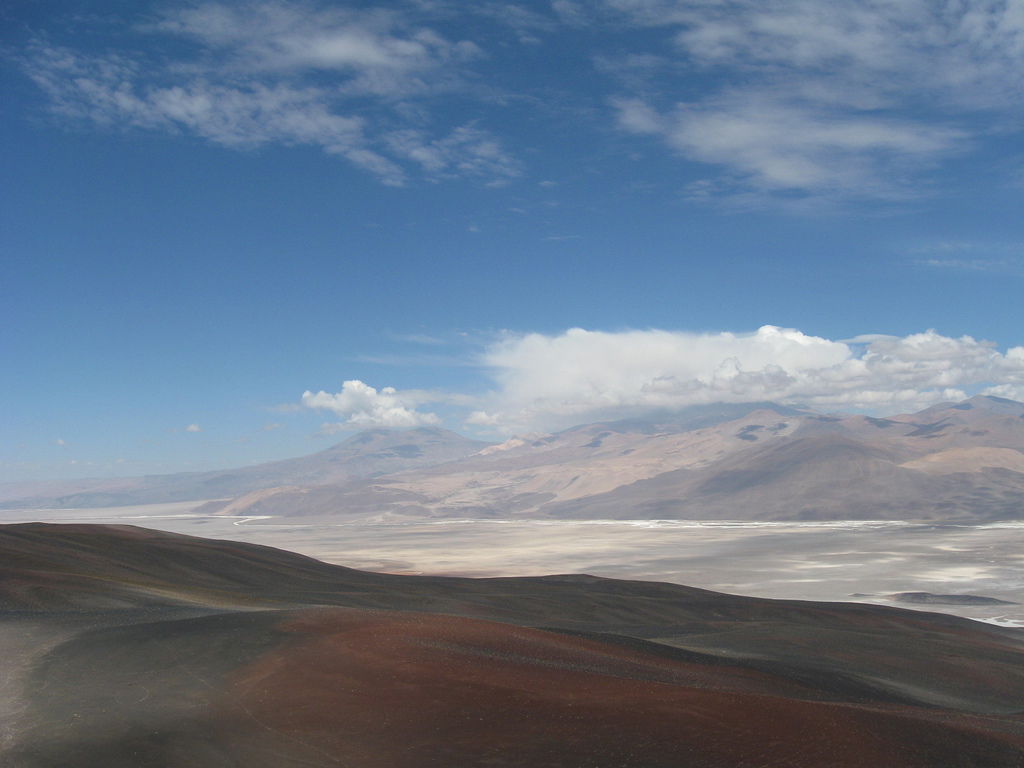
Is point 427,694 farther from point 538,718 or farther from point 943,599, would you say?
point 943,599

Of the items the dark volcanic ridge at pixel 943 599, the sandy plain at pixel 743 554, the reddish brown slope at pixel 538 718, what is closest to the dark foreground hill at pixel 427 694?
the reddish brown slope at pixel 538 718

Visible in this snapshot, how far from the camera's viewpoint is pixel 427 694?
1475 centimetres

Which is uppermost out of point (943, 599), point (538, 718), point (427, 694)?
point (427, 694)

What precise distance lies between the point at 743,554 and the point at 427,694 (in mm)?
104262

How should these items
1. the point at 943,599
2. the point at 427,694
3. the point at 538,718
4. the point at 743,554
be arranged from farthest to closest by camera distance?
the point at 743,554 → the point at 943,599 → the point at 427,694 → the point at 538,718

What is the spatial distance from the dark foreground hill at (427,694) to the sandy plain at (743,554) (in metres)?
39.9

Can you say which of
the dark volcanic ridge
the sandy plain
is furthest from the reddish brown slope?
the dark volcanic ridge

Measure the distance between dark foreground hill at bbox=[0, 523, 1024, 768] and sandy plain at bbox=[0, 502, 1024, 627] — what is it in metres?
39.9

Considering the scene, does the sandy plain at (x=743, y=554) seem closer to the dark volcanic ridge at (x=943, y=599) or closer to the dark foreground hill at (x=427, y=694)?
the dark volcanic ridge at (x=943, y=599)

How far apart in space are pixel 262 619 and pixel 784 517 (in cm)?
18932

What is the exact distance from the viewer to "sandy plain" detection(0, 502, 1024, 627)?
75.9 meters

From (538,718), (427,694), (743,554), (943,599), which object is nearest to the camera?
(538,718)

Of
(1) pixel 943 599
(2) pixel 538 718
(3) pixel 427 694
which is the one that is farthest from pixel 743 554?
(2) pixel 538 718

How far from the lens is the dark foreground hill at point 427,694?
12461 mm
